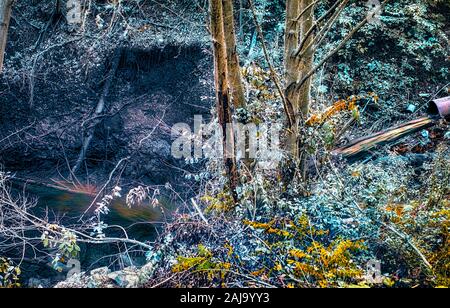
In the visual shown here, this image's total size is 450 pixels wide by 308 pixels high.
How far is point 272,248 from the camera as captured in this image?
3107 millimetres

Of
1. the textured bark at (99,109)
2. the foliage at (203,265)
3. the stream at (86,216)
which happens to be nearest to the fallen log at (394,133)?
the foliage at (203,265)

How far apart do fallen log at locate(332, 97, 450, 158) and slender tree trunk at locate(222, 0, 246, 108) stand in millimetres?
1493

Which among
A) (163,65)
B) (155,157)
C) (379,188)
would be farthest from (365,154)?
(163,65)

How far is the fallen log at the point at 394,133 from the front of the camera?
15.8 ft

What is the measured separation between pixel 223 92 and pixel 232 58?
39 cm

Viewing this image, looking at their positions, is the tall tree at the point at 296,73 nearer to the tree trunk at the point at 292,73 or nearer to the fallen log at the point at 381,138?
the tree trunk at the point at 292,73

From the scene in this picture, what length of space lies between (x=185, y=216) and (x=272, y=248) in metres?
0.97

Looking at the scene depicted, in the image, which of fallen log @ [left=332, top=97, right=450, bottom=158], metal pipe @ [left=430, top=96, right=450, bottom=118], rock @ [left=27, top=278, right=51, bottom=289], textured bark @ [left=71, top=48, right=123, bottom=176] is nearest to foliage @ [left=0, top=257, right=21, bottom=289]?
rock @ [left=27, top=278, right=51, bottom=289]

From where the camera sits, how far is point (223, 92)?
13.0 ft

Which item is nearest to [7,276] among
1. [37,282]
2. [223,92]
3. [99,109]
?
[223,92]

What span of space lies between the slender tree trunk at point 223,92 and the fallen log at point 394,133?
1.47 metres

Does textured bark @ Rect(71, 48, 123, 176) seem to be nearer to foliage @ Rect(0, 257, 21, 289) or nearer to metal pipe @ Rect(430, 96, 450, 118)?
foliage @ Rect(0, 257, 21, 289)

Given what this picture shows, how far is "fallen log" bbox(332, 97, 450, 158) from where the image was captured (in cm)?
481

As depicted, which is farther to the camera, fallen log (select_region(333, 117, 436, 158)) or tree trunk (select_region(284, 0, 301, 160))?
fallen log (select_region(333, 117, 436, 158))
